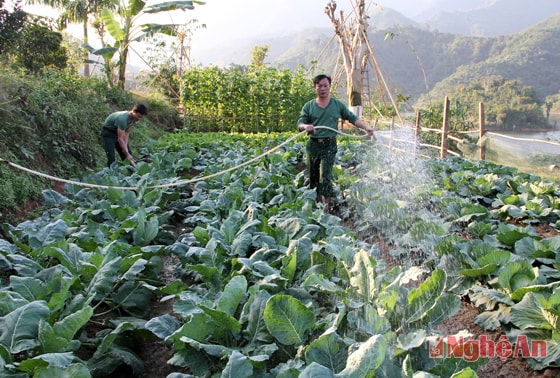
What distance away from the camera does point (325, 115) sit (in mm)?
5031

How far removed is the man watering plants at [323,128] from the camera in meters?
4.91

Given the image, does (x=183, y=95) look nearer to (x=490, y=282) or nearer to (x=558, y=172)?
(x=558, y=172)

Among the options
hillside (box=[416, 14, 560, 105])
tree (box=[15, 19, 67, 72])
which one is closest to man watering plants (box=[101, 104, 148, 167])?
tree (box=[15, 19, 67, 72])

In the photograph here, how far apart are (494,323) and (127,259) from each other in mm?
2245

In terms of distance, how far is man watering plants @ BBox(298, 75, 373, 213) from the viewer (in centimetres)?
491

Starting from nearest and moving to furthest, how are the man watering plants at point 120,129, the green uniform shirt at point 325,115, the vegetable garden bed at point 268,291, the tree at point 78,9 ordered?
the vegetable garden bed at point 268,291 → the green uniform shirt at point 325,115 → the man watering plants at point 120,129 → the tree at point 78,9

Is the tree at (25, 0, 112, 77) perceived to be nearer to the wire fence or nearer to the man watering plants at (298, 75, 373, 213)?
the wire fence

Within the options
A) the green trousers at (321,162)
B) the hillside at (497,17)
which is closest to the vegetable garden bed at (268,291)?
the green trousers at (321,162)

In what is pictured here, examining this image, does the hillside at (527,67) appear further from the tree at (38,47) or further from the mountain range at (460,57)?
the tree at (38,47)

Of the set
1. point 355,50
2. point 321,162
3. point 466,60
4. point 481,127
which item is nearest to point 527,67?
point 466,60

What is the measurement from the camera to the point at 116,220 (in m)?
4.16

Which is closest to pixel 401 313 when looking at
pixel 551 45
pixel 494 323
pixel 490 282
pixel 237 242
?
pixel 494 323

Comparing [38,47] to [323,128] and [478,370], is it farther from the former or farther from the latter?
[478,370]

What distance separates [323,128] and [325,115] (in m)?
0.17
